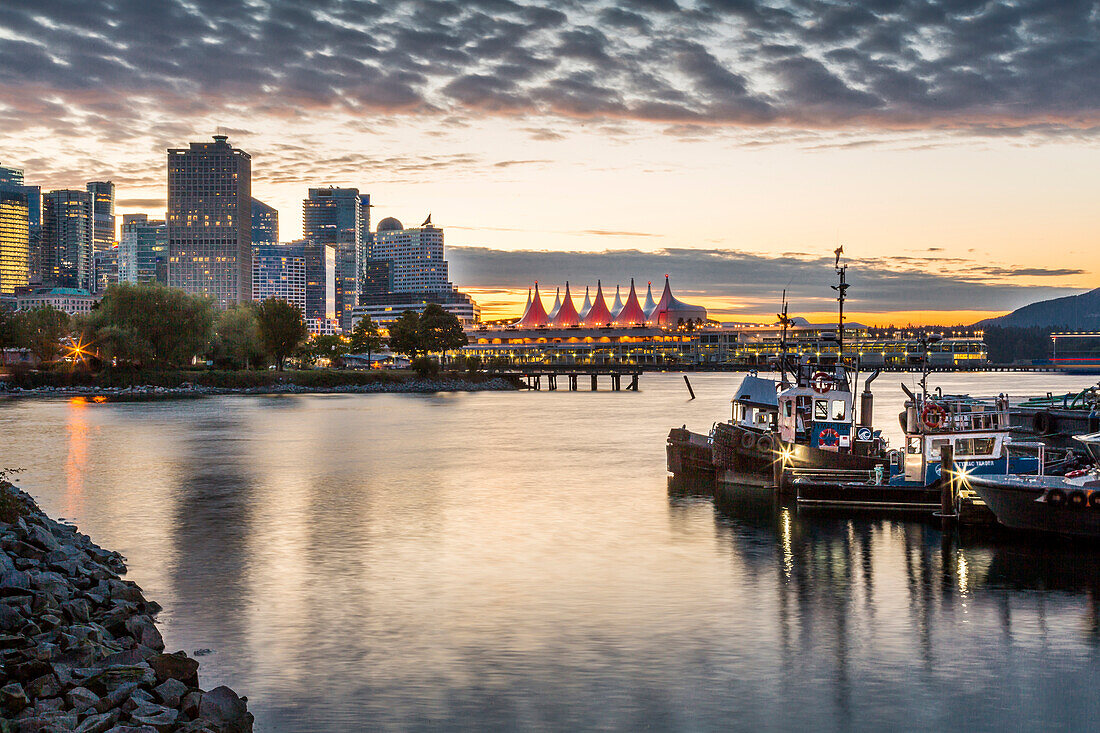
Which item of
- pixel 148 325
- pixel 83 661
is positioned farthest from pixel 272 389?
pixel 83 661

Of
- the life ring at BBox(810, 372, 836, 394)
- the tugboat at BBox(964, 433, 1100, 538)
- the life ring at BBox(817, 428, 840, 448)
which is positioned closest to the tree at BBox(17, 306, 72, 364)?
the life ring at BBox(810, 372, 836, 394)

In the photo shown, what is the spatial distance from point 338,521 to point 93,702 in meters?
19.9

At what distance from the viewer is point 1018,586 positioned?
2095cm

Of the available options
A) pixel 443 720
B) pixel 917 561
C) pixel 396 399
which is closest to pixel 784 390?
pixel 917 561

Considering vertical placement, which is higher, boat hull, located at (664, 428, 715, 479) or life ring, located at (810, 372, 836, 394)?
life ring, located at (810, 372, 836, 394)

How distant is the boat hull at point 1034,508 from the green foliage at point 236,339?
10916cm

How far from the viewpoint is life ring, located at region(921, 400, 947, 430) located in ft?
90.6

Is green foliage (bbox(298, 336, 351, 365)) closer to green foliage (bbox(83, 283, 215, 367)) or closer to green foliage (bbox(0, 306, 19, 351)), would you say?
green foliage (bbox(0, 306, 19, 351))

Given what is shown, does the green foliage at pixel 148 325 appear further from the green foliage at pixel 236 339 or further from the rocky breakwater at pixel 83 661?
the rocky breakwater at pixel 83 661

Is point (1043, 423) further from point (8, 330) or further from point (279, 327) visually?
point (8, 330)

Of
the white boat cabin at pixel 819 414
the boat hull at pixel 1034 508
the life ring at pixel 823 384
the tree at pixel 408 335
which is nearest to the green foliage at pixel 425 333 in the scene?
the tree at pixel 408 335

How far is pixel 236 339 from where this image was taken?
124125mm

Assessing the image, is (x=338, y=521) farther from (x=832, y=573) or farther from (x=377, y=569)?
(x=832, y=573)

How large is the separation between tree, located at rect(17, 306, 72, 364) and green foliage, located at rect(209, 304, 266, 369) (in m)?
19.2
